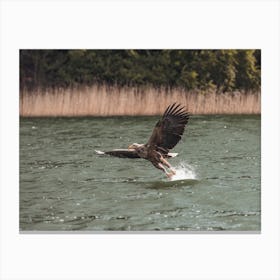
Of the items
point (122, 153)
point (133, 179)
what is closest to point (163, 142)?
point (122, 153)

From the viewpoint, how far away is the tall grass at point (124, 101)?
9.60 meters

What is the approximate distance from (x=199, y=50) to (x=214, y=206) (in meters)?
1.94

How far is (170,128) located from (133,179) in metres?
0.81

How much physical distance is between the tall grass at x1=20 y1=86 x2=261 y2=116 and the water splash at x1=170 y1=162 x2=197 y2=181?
2.25ft

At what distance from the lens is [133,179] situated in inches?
360

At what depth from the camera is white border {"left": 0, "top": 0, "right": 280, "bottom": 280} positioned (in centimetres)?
820

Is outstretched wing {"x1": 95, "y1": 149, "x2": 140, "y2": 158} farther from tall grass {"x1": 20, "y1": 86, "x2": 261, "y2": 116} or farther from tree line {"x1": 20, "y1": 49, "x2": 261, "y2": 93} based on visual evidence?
tree line {"x1": 20, "y1": 49, "x2": 261, "y2": 93}

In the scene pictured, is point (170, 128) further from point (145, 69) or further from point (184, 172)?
point (145, 69)

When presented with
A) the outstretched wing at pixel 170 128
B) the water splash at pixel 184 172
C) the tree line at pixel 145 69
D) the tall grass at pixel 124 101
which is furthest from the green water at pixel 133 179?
the tree line at pixel 145 69

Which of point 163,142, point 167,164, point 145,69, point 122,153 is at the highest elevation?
point 145,69

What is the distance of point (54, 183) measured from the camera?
8.90 metres
